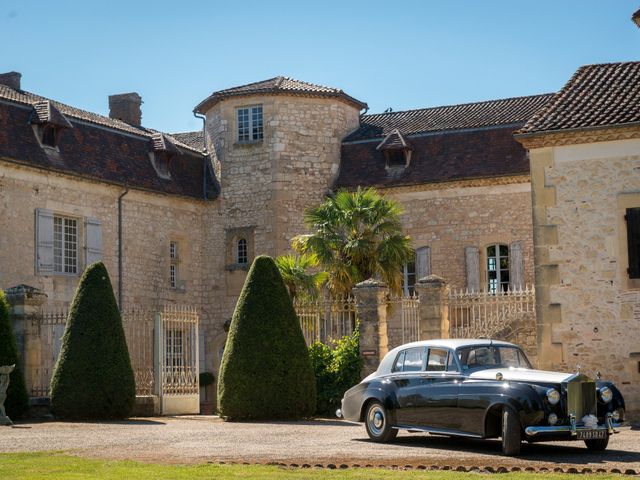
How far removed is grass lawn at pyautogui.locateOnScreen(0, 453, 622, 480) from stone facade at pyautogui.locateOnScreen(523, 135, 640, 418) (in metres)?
8.88

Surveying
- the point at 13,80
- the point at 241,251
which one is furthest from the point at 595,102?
the point at 13,80

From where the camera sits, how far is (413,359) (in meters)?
15.0

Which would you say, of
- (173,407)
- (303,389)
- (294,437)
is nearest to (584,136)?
(303,389)

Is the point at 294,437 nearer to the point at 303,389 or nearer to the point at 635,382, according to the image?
the point at 303,389

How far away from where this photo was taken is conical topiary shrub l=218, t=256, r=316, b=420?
19828 millimetres

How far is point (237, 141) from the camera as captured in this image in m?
33.2

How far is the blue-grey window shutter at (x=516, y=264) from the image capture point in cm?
3072

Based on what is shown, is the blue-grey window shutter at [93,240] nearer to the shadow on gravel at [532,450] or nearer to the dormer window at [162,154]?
the dormer window at [162,154]

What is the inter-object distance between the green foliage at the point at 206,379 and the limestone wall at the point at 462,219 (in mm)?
6768

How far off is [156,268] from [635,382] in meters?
15.9

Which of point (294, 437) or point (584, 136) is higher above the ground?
point (584, 136)

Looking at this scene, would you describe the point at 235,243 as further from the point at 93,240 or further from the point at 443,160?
the point at 443,160

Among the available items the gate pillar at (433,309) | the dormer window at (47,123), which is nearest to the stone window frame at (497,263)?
the gate pillar at (433,309)

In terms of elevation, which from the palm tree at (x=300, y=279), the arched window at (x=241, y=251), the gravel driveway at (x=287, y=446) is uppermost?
the arched window at (x=241, y=251)
